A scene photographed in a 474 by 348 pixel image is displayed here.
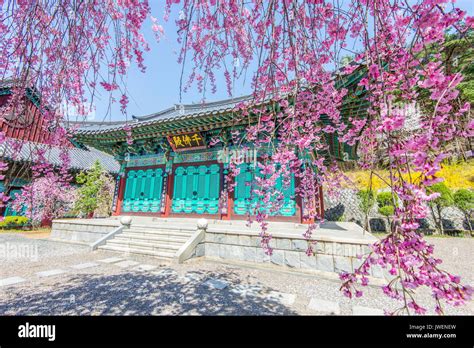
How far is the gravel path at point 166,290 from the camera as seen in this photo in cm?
289

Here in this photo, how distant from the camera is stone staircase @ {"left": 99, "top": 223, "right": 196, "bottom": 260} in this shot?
19.4ft

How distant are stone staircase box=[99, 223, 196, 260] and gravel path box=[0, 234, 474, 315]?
1.61 ft

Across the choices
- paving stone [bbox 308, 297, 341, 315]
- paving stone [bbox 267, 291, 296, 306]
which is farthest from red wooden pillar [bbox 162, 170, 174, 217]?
paving stone [bbox 308, 297, 341, 315]

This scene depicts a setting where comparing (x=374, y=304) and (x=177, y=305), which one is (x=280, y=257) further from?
(x=177, y=305)

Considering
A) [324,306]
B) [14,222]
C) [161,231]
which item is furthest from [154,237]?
[14,222]

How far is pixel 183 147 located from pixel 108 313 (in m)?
6.93

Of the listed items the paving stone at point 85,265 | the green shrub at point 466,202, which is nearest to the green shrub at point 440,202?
the green shrub at point 466,202

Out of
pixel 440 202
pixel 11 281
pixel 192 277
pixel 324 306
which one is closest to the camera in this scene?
pixel 324 306

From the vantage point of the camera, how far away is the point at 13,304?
2.91 m

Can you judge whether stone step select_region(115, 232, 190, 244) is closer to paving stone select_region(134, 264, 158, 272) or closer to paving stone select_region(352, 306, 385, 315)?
paving stone select_region(134, 264, 158, 272)

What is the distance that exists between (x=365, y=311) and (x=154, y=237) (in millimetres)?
5649

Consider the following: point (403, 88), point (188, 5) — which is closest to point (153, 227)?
point (188, 5)

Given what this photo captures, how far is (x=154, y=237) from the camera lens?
6.66 m

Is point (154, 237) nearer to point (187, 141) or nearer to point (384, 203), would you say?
Answer: point (187, 141)
